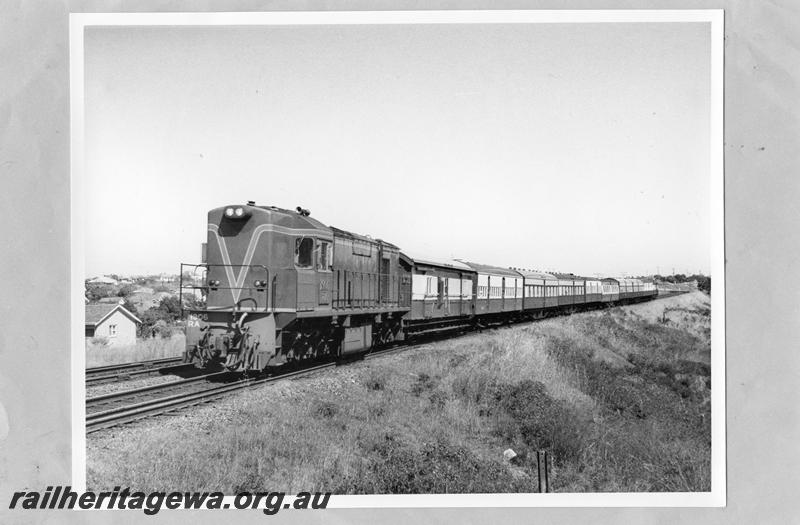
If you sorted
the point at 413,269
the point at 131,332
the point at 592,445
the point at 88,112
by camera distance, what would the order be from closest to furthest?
the point at 88,112 < the point at 592,445 < the point at 131,332 < the point at 413,269

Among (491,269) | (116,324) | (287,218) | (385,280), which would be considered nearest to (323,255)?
(287,218)

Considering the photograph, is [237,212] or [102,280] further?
[237,212]

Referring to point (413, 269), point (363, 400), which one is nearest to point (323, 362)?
Answer: point (363, 400)

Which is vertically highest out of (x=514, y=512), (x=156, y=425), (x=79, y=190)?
(x=79, y=190)

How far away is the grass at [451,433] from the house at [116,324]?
11.7 ft

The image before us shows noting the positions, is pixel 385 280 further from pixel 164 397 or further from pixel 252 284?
pixel 164 397

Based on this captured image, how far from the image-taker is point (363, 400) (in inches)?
320

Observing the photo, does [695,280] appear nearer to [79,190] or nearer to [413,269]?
[413,269]

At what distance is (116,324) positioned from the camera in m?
10.8

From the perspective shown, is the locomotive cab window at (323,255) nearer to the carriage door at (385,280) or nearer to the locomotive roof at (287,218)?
the locomotive roof at (287,218)

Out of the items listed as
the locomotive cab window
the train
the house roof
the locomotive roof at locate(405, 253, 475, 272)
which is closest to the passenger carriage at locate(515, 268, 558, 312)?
the locomotive roof at locate(405, 253, 475, 272)

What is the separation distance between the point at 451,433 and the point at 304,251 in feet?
13.4
